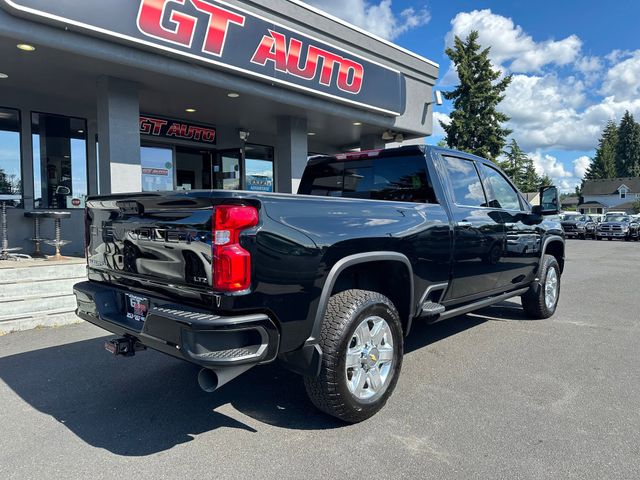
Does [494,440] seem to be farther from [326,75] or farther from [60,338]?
[326,75]

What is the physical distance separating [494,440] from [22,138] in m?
9.88

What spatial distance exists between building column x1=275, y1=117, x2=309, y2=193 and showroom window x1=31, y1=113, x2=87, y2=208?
4264 millimetres

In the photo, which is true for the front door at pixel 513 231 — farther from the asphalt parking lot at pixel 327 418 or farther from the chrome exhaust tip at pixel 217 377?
the chrome exhaust tip at pixel 217 377

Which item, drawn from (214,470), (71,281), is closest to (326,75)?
(71,281)

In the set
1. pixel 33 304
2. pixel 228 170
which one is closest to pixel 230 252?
pixel 33 304

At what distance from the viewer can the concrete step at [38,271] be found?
5738 millimetres

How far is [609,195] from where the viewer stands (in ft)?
260

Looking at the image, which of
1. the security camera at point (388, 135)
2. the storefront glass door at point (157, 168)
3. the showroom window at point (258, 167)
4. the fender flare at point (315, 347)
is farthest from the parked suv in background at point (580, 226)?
the fender flare at point (315, 347)

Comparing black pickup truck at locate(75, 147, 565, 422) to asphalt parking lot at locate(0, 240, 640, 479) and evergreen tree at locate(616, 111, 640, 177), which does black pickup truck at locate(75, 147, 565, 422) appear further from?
evergreen tree at locate(616, 111, 640, 177)

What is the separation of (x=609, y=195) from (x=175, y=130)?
86625 millimetres

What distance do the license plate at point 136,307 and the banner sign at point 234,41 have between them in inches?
183

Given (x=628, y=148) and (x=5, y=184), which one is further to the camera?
(x=628, y=148)

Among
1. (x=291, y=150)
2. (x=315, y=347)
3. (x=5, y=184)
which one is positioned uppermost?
(x=291, y=150)

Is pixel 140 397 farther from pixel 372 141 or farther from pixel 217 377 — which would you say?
pixel 372 141
